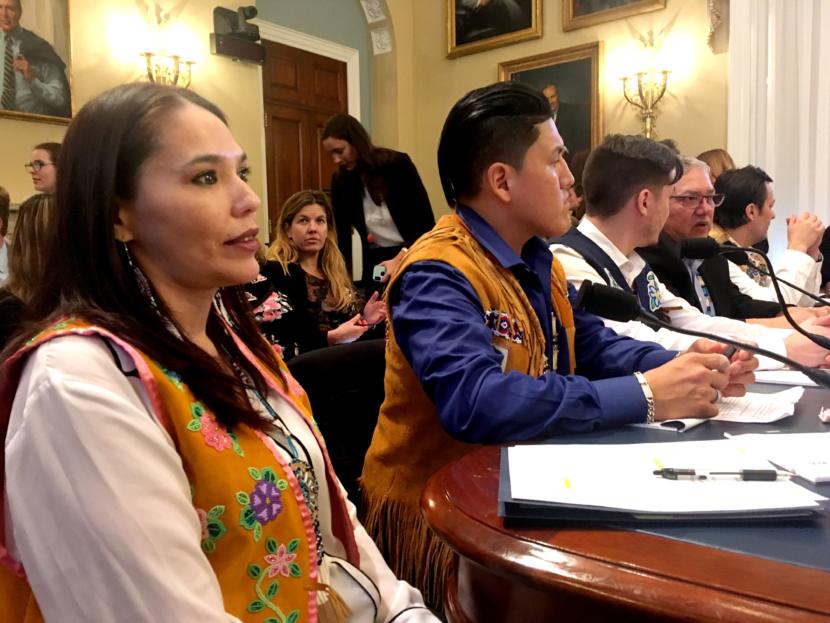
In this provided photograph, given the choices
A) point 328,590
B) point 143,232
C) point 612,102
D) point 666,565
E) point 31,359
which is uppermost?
point 612,102

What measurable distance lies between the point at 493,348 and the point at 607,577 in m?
0.64

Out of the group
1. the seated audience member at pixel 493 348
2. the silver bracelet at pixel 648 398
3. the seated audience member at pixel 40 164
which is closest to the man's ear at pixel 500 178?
the seated audience member at pixel 493 348

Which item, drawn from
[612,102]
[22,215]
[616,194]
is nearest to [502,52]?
[612,102]

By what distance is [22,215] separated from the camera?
2.16 m

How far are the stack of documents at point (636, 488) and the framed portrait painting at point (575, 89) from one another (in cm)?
492

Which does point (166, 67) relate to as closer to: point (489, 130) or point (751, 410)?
point (489, 130)

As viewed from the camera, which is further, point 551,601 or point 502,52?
point 502,52

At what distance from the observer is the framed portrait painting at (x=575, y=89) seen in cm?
564

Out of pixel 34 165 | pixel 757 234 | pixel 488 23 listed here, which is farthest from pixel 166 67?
pixel 757 234

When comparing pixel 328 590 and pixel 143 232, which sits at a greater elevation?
pixel 143 232

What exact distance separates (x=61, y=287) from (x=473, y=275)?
749 mm

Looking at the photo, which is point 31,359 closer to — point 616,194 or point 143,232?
point 143,232

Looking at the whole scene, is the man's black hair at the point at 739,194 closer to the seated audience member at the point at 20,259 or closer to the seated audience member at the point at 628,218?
the seated audience member at the point at 628,218

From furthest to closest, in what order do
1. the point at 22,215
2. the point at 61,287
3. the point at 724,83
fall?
the point at 724,83 → the point at 22,215 → the point at 61,287
